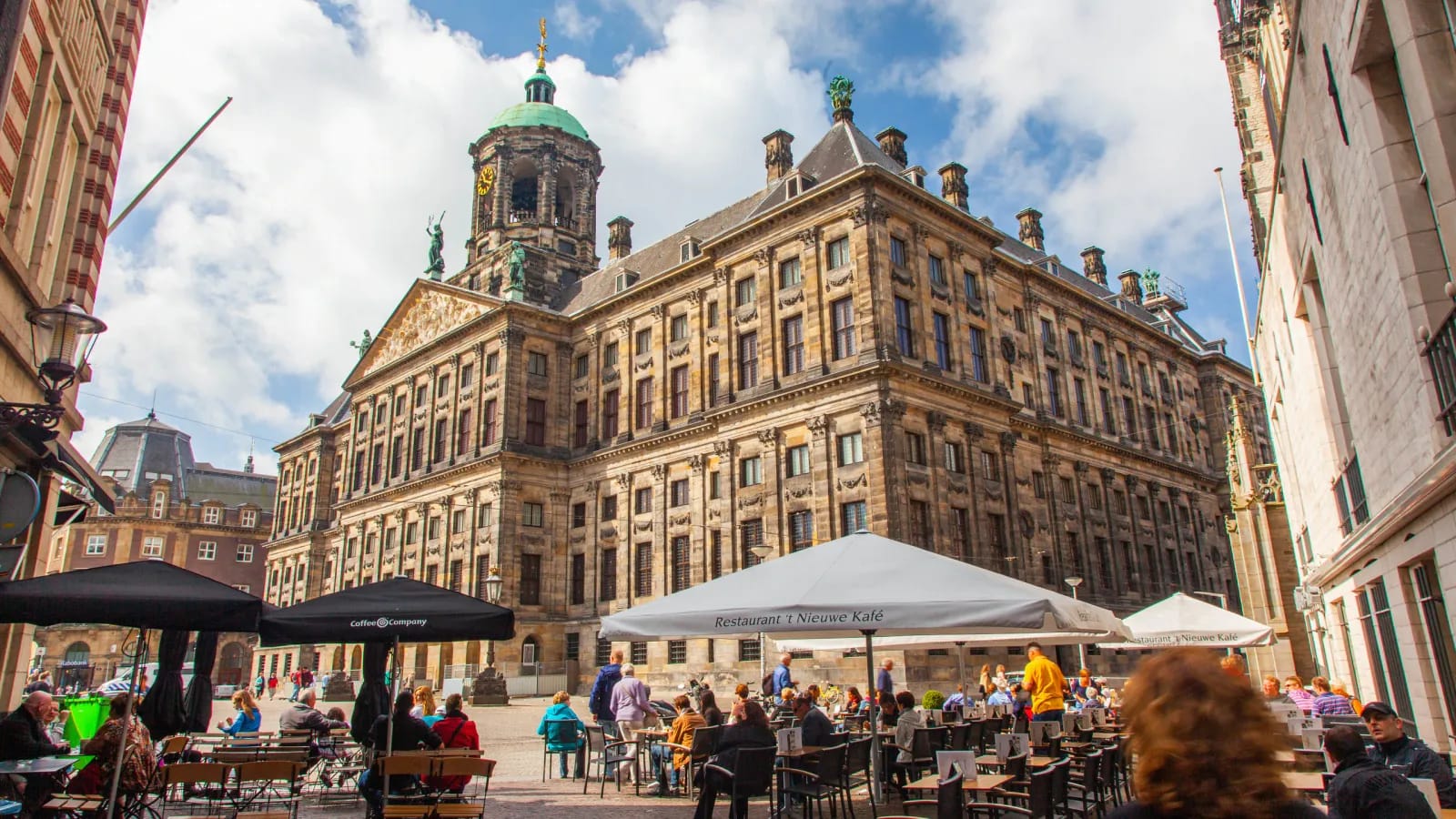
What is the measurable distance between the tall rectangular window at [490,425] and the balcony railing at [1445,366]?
1583 inches

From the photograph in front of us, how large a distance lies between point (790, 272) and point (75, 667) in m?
64.3

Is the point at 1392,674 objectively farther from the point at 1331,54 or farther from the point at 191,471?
the point at 191,471

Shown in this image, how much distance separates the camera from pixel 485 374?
4556 cm

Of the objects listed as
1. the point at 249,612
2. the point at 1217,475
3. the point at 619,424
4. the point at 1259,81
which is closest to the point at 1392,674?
the point at 249,612

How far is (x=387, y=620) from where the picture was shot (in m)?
9.77

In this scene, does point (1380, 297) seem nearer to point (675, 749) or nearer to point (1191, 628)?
point (1191, 628)

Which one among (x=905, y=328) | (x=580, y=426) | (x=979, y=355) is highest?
(x=979, y=355)

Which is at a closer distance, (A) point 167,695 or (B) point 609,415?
(A) point 167,695

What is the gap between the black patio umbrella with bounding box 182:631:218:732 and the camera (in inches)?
429

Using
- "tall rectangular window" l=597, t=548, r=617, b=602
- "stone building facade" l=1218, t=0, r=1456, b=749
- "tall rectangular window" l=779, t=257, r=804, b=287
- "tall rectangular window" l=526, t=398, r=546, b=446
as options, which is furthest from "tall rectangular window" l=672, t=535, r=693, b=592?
"stone building facade" l=1218, t=0, r=1456, b=749

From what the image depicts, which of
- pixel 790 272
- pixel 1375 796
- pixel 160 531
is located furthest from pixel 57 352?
pixel 160 531

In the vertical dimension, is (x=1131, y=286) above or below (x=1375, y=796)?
above

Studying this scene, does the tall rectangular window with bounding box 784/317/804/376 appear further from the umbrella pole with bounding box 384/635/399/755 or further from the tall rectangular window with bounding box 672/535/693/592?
the umbrella pole with bounding box 384/635/399/755

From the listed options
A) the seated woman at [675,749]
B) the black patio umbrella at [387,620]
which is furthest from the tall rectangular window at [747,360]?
the black patio umbrella at [387,620]
